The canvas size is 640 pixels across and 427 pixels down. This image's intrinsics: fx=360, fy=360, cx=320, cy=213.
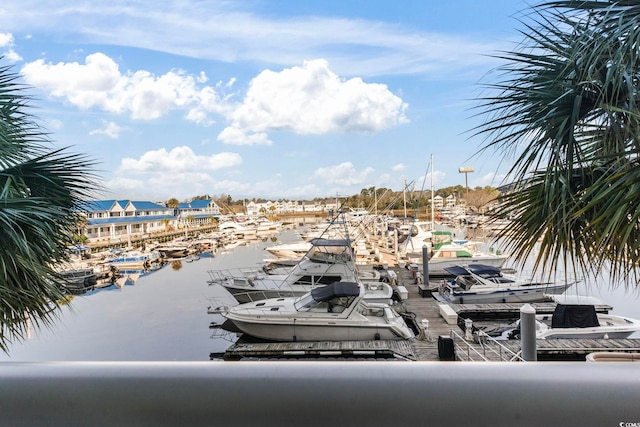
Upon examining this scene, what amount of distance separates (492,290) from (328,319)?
5747 mm

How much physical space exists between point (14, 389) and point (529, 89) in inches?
113

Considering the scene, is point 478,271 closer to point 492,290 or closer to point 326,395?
point 492,290

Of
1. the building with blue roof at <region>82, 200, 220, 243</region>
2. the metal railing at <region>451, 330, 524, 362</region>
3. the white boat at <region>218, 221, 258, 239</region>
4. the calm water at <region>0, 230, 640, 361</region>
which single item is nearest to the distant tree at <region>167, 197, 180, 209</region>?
the building with blue roof at <region>82, 200, 220, 243</region>

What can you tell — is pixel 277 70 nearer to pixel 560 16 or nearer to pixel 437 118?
pixel 437 118

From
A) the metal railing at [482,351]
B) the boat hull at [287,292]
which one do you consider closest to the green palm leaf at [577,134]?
the metal railing at [482,351]

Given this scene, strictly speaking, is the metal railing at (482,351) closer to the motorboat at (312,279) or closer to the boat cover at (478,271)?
the motorboat at (312,279)

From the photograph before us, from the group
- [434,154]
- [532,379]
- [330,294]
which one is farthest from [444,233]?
[532,379]

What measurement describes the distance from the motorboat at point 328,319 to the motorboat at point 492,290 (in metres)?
3.39

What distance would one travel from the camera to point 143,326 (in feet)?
43.3

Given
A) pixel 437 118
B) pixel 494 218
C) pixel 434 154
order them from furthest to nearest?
1. pixel 434 154
2. pixel 437 118
3. pixel 494 218

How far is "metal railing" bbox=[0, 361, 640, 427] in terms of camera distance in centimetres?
61

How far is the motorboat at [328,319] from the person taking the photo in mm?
8148

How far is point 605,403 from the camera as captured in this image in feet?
1.96

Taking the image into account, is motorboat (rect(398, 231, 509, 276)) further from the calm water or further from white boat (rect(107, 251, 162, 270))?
white boat (rect(107, 251, 162, 270))
